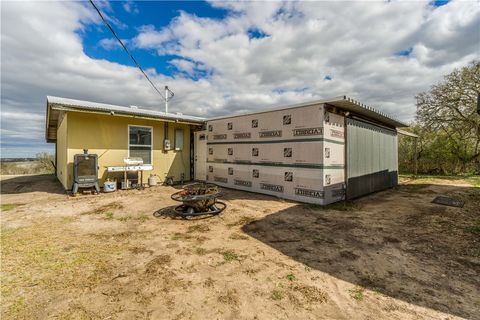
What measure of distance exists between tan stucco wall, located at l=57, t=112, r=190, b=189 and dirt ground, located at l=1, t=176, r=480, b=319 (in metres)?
2.85

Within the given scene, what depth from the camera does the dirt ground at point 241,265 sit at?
221 cm

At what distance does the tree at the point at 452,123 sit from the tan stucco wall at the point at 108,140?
59.3ft

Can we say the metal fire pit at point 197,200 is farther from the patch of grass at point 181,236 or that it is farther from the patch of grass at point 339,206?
A: the patch of grass at point 339,206

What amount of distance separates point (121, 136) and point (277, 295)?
28.4 ft

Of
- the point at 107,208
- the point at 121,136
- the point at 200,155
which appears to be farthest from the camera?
the point at 200,155

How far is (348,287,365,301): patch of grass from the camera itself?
238 centimetres

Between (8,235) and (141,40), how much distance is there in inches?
283

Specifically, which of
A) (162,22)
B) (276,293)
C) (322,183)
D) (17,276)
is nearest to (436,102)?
(322,183)

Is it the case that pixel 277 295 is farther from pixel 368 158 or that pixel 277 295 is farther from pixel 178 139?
pixel 178 139

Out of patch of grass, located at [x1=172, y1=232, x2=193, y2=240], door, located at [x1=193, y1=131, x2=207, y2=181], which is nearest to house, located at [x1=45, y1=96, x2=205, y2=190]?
door, located at [x1=193, y1=131, x2=207, y2=181]

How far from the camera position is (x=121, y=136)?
8.74 meters

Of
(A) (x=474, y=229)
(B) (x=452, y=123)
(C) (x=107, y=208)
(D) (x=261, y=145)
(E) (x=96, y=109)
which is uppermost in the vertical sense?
(B) (x=452, y=123)

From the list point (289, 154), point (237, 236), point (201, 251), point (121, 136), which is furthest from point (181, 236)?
point (121, 136)

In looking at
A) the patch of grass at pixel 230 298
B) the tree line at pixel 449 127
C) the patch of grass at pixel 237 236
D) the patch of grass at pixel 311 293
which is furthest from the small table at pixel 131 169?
the tree line at pixel 449 127
